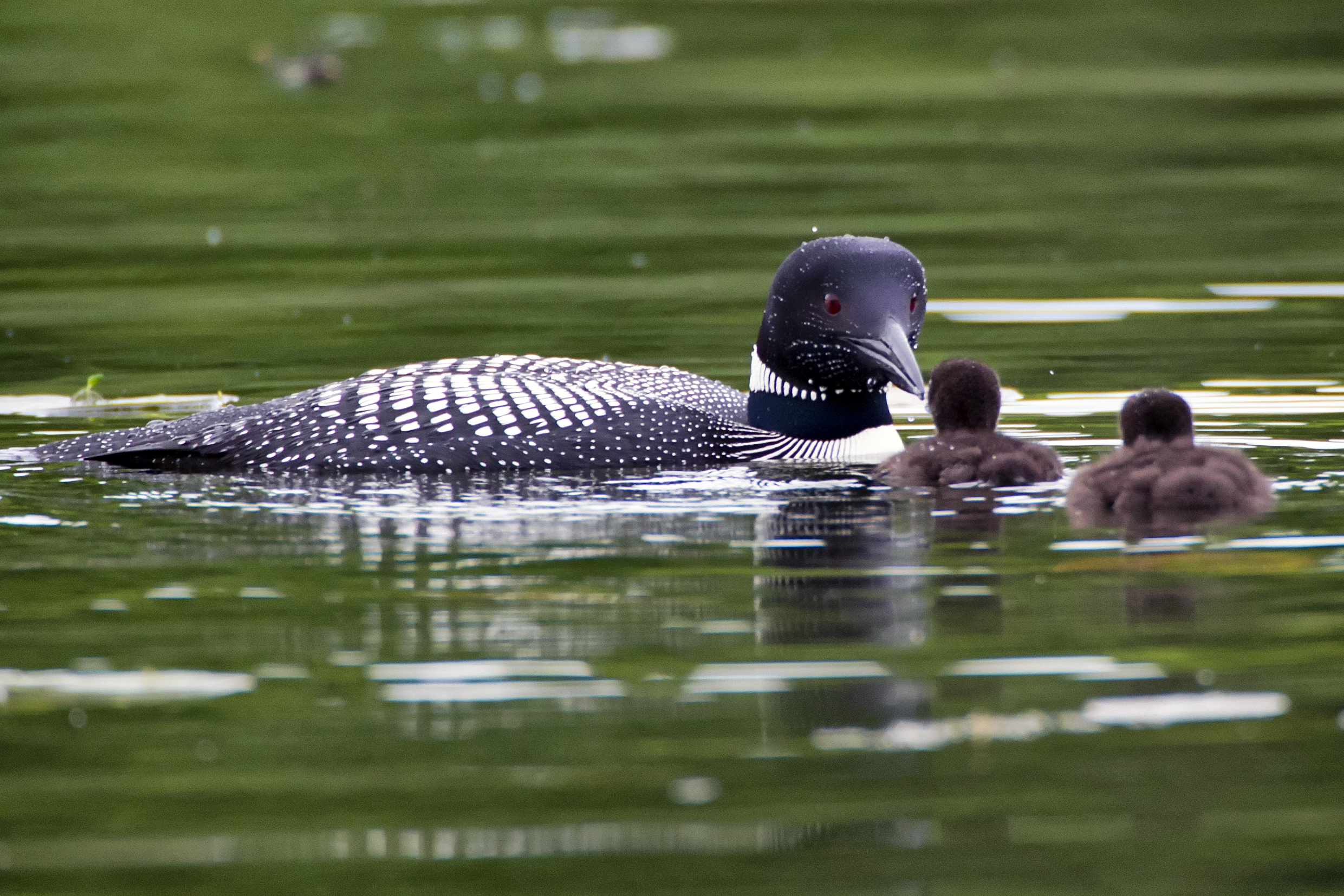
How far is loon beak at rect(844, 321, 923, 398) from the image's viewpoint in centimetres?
691

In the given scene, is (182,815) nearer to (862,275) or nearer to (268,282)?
(862,275)

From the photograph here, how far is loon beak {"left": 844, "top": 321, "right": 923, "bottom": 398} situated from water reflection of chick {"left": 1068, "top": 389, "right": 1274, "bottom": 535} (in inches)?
26.9

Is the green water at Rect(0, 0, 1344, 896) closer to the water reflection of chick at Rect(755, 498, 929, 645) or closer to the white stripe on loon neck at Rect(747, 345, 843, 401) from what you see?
the water reflection of chick at Rect(755, 498, 929, 645)

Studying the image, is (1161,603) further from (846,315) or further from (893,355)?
(846,315)

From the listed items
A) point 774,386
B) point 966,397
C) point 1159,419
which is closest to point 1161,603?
point 1159,419

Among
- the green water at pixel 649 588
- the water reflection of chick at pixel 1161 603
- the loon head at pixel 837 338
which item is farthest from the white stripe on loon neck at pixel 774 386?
the water reflection of chick at pixel 1161 603

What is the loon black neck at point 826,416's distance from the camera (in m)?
7.52

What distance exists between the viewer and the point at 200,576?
5.66 m

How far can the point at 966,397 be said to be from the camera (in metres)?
7.02

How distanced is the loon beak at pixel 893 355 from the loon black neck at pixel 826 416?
0.90 feet

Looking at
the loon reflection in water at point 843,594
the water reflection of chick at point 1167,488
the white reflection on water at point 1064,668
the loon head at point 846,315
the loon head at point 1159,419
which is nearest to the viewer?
the loon reflection in water at point 843,594

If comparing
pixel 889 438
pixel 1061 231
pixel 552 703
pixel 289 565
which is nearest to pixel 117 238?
pixel 1061 231

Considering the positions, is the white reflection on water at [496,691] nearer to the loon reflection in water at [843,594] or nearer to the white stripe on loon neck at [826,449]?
the loon reflection in water at [843,594]

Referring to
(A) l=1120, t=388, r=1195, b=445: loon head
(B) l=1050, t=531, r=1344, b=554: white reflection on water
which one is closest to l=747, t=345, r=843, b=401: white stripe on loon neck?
(A) l=1120, t=388, r=1195, b=445: loon head
